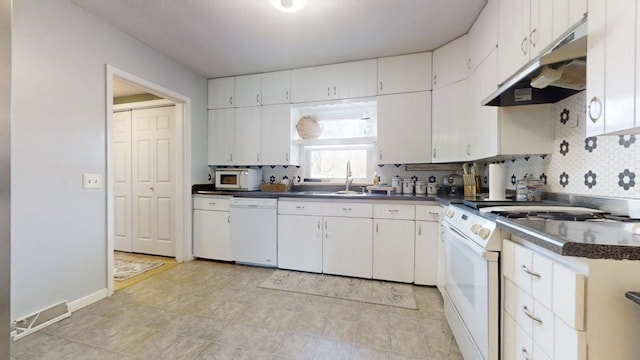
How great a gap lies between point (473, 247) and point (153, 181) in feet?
12.5

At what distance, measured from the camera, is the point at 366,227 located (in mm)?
2578

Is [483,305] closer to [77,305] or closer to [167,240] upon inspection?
[77,305]

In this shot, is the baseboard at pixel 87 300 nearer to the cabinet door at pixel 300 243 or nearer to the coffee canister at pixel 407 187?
the cabinet door at pixel 300 243

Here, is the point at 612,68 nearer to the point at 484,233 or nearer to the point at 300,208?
the point at 484,233

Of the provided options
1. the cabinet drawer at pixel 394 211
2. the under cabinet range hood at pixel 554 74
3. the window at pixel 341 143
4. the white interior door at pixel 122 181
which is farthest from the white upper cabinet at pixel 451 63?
the white interior door at pixel 122 181

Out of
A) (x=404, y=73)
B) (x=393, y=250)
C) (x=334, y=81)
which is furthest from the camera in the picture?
(x=334, y=81)

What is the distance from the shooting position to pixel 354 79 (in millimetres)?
2939

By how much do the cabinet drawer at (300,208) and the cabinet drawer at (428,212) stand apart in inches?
37.5

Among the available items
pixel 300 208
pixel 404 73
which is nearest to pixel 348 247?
pixel 300 208

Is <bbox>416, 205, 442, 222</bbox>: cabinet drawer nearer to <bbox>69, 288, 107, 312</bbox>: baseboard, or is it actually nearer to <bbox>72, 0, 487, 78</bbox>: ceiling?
<bbox>72, 0, 487, 78</bbox>: ceiling

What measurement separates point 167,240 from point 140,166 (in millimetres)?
1112

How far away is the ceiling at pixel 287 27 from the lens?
2.02 metres

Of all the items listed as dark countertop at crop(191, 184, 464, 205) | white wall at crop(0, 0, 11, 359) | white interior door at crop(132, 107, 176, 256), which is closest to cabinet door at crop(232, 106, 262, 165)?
dark countertop at crop(191, 184, 464, 205)

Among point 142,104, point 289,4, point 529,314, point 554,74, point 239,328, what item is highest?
point 289,4
